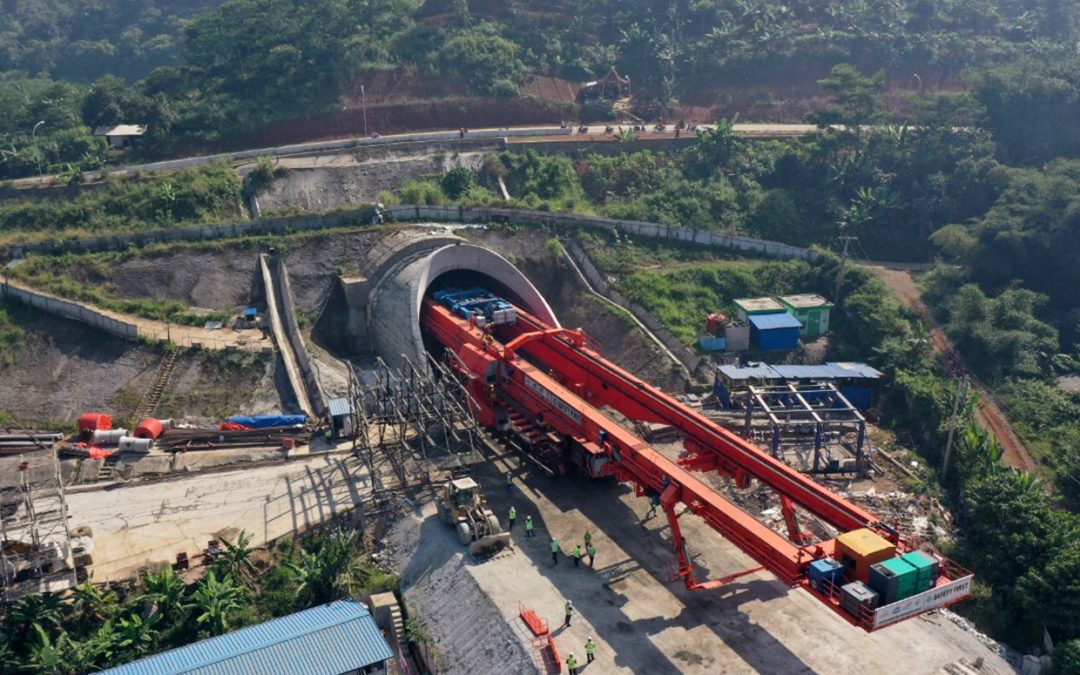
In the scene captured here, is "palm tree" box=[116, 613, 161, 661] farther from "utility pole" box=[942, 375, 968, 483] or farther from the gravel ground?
"utility pole" box=[942, 375, 968, 483]

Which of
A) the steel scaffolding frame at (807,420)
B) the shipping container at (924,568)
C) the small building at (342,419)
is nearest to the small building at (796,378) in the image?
the steel scaffolding frame at (807,420)

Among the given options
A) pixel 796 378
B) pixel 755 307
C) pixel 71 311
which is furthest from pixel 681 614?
pixel 71 311

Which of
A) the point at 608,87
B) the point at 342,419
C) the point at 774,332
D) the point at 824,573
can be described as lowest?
the point at 342,419

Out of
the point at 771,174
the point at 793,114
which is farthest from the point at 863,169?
the point at 793,114

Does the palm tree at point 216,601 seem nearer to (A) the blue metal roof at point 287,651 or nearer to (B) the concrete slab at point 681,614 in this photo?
(A) the blue metal roof at point 287,651

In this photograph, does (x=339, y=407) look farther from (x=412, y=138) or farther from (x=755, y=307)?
(x=412, y=138)

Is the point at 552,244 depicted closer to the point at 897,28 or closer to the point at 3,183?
the point at 3,183

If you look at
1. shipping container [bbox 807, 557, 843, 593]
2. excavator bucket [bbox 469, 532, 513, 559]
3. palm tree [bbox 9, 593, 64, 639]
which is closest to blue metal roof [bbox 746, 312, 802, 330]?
excavator bucket [bbox 469, 532, 513, 559]
